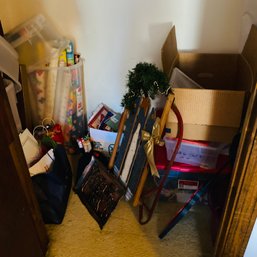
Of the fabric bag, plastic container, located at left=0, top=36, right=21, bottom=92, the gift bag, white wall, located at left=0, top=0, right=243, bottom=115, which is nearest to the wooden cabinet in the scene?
the fabric bag

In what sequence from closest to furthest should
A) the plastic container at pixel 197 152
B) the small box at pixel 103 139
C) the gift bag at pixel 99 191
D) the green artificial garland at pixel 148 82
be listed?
the green artificial garland at pixel 148 82 < the plastic container at pixel 197 152 < the gift bag at pixel 99 191 < the small box at pixel 103 139

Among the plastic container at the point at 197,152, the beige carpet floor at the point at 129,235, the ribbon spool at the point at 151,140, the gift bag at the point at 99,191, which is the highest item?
the ribbon spool at the point at 151,140

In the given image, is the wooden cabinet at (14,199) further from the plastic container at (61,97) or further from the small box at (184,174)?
the plastic container at (61,97)

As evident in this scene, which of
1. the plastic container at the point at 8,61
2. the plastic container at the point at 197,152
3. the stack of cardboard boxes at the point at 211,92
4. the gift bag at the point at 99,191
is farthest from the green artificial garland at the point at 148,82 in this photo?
the plastic container at the point at 8,61

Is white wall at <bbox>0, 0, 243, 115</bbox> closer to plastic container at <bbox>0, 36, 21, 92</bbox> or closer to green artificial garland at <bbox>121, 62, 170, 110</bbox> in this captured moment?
plastic container at <bbox>0, 36, 21, 92</bbox>

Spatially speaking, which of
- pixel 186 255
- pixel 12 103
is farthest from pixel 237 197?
pixel 12 103

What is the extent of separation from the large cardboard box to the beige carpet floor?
488mm

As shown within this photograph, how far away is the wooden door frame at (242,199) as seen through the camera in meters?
0.85

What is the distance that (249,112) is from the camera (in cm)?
85

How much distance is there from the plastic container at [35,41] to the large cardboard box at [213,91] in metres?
0.69

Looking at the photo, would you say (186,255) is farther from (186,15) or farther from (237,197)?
(186,15)

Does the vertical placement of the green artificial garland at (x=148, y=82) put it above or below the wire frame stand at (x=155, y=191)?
above

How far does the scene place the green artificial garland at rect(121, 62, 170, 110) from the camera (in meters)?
1.09

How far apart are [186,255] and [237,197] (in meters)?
0.51
